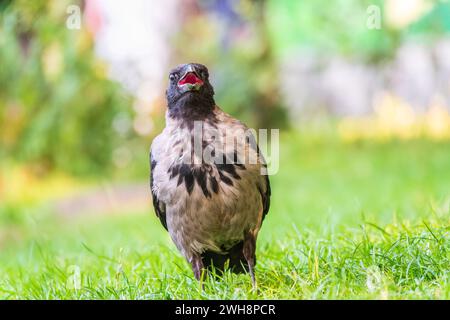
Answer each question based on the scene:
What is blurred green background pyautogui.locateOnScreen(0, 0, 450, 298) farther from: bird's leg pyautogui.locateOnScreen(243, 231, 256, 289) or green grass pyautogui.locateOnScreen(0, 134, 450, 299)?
bird's leg pyautogui.locateOnScreen(243, 231, 256, 289)

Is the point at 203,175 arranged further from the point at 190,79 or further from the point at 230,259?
the point at 230,259

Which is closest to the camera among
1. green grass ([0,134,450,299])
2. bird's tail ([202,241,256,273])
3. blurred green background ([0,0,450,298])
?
green grass ([0,134,450,299])

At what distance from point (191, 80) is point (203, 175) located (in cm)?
47

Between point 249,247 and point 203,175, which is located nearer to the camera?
point 203,175

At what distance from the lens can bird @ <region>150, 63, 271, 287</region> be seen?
345cm

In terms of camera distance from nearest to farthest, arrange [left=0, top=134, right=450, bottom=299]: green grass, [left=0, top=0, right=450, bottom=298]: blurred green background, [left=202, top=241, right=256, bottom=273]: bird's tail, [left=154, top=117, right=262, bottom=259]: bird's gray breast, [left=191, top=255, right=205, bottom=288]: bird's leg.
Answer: [left=0, top=134, right=450, bottom=299]: green grass, [left=154, top=117, right=262, bottom=259]: bird's gray breast, [left=191, top=255, right=205, bottom=288]: bird's leg, [left=202, top=241, right=256, bottom=273]: bird's tail, [left=0, top=0, right=450, bottom=298]: blurred green background

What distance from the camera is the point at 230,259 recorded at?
152 inches

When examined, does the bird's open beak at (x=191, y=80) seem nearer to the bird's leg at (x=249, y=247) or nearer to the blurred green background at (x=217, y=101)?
the bird's leg at (x=249, y=247)

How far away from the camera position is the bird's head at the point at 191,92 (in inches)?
139

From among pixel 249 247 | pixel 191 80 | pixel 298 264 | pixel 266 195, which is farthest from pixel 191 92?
pixel 298 264

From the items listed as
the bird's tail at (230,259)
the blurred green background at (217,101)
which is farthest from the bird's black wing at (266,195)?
the blurred green background at (217,101)

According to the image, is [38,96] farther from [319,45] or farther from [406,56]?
[406,56]

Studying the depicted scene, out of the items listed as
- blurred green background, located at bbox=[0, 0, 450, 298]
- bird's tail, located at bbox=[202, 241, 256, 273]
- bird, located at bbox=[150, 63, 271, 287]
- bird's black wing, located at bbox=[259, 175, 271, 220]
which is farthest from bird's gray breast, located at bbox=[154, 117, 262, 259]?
blurred green background, located at bbox=[0, 0, 450, 298]

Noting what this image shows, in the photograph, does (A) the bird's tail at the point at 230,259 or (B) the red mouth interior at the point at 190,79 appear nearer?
(B) the red mouth interior at the point at 190,79
